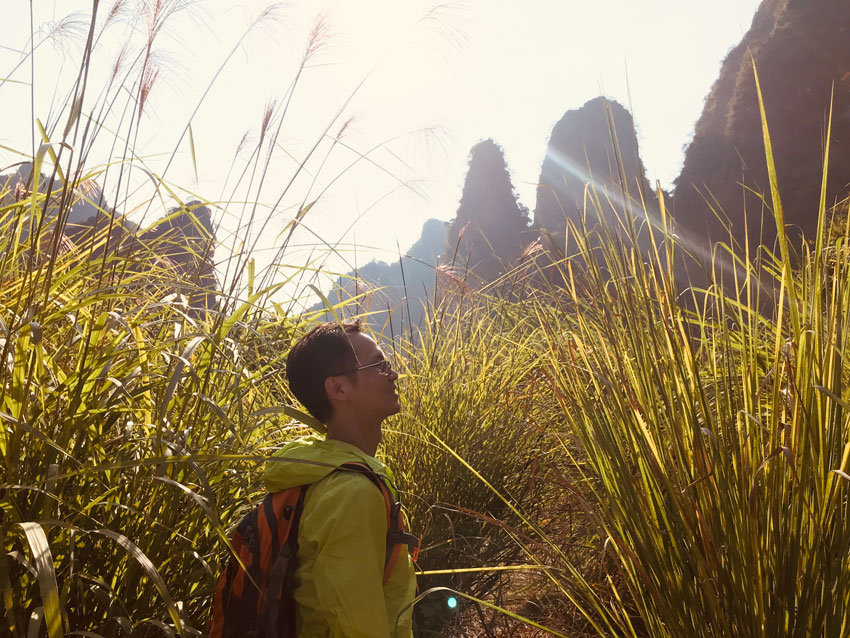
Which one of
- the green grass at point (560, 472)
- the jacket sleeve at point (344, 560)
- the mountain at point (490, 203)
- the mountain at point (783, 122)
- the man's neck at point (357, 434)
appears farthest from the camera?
the mountain at point (490, 203)

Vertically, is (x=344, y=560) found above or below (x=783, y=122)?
below

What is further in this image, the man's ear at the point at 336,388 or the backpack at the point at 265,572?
the man's ear at the point at 336,388

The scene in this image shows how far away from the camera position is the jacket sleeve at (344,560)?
1.19 meters

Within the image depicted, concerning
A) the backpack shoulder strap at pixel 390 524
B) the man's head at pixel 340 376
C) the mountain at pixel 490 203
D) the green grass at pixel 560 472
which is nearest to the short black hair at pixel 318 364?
the man's head at pixel 340 376

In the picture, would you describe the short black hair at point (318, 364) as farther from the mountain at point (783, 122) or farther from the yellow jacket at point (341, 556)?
the mountain at point (783, 122)

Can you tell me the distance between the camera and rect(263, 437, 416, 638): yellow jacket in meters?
1.19

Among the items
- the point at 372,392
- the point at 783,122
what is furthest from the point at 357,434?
the point at 783,122

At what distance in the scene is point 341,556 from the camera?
3.97ft

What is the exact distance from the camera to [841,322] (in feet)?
3.88

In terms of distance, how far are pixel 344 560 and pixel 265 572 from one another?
0.58ft

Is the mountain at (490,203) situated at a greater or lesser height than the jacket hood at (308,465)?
greater

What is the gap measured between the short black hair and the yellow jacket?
10.2 inches

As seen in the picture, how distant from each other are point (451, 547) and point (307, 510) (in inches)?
52.8

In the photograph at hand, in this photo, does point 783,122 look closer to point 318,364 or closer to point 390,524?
point 318,364
